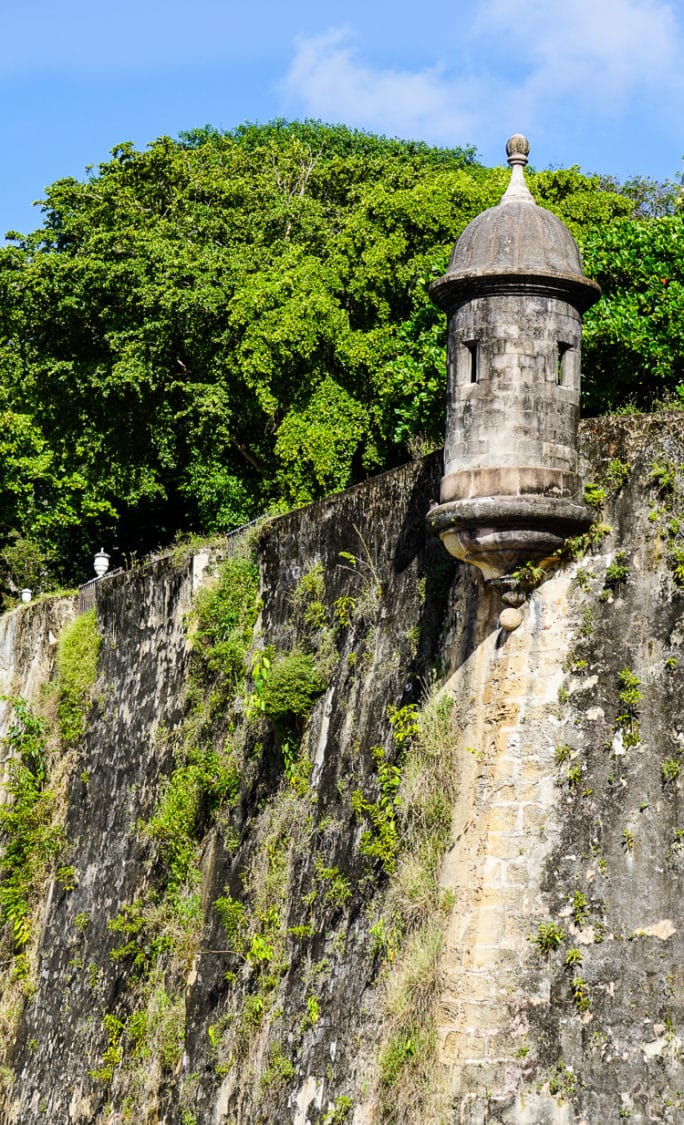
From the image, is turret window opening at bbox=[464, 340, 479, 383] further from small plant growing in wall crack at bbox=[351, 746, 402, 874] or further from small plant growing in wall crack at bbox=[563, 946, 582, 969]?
small plant growing in wall crack at bbox=[563, 946, 582, 969]

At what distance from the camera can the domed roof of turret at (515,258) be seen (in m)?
11.0

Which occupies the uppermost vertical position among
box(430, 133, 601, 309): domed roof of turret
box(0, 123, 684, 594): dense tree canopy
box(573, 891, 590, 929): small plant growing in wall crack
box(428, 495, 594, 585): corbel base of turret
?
box(0, 123, 684, 594): dense tree canopy

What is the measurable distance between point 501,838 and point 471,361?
10.5ft

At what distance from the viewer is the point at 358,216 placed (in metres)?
26.5

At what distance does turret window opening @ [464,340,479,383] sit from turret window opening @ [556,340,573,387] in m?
0.56

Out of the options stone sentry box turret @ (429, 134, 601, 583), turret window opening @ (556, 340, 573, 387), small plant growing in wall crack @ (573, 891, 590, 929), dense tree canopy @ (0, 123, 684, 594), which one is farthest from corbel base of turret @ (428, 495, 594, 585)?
dense tree canopy @ (0, 123, 684, 594)

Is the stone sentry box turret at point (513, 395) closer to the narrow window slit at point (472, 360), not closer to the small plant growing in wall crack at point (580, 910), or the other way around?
the narrow window slit at point (472, 360)

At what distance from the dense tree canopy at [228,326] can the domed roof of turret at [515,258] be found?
31.5 ft

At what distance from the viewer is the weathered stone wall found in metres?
9.77

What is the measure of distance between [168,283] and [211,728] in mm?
12787

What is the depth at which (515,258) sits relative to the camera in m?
11.0

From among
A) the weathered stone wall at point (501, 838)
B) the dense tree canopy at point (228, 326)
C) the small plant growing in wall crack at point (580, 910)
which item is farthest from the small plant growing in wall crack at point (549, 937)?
the dense tree canopy at point (228, 326)

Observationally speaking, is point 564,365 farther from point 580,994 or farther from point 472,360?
point 580,994

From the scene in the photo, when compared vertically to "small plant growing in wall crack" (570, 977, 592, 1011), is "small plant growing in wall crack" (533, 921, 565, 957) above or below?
above
